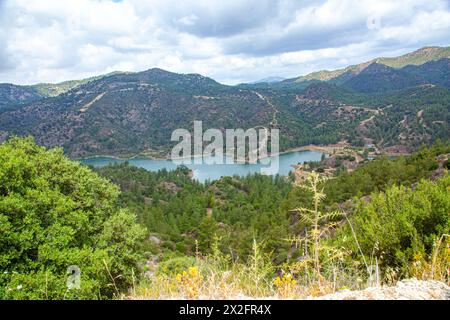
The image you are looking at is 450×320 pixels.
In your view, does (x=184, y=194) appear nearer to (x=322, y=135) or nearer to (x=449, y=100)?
(x=322, y=135)

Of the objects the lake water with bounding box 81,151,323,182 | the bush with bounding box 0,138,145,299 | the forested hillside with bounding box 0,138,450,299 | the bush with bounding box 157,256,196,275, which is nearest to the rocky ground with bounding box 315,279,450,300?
the forested hillside with bounding box 0,138,450,299

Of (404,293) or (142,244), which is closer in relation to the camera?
(404,293)

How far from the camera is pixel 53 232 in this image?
9414 mm

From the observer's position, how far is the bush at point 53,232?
8.21 metres

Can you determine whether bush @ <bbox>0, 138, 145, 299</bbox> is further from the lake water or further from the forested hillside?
the lake water

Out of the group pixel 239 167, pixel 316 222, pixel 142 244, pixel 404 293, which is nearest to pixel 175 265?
pixel 142 244

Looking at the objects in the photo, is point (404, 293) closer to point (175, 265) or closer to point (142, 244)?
point (142, 244)

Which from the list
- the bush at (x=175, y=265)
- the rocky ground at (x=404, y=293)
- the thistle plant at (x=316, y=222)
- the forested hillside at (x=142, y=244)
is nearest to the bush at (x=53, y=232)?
the forested hillside at (x=142, y=244)

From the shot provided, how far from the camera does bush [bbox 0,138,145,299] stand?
26.9ft

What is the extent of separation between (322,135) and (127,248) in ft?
497

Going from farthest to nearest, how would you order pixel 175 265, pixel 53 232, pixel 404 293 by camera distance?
pixel 175 265
pixel 53 232
pixel 404 293

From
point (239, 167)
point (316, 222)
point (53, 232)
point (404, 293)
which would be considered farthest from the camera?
point (239, 167)
